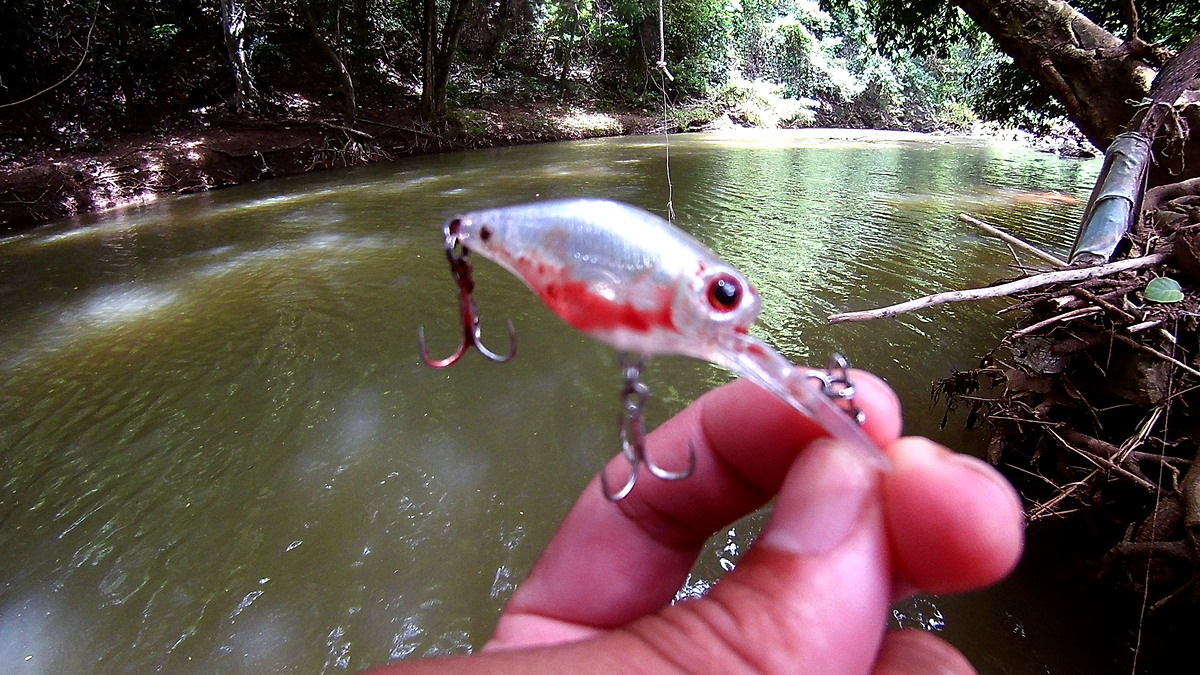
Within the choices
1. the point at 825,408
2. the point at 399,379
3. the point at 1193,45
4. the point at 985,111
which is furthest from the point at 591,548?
the point at 985,111

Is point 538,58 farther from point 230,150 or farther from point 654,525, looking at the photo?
point 654,525

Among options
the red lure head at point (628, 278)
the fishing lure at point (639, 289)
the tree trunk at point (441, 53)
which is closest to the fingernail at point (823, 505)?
the fishing lure at point (639, 289)

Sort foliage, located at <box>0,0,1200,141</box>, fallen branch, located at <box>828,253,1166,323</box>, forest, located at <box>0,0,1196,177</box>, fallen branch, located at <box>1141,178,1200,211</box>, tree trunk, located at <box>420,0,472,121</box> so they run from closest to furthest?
1. fallen branch, located at <box>828,253,1166,323</box>
2. fallen branch, located at <box>1141,178,1200,211</box>
3. forest, located at <box>0,0,1196,177</box>
4. foliage, located at <box>0,0,1200,141</box>
5. tree trunk, located at <box>420,0,472,121</box>

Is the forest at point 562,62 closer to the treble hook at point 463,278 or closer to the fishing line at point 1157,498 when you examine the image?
the fishing line at point 1157,498

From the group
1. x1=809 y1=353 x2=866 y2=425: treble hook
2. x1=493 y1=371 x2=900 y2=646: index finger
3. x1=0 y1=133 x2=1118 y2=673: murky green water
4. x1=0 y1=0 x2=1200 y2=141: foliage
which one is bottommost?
x1=0 y1=133 x2=1118 y2=673: murky green water

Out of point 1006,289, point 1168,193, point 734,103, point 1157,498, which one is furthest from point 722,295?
point 734,103

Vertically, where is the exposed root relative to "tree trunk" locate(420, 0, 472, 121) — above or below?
below

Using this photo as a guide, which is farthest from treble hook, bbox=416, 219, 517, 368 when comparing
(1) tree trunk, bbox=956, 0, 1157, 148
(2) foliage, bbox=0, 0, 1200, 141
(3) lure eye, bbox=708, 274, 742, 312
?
(2) foliage, bbox=0, 0, 1200, 141

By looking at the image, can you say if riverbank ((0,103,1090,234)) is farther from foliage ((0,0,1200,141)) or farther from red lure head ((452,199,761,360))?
red lure head ((452,199,761,360))
